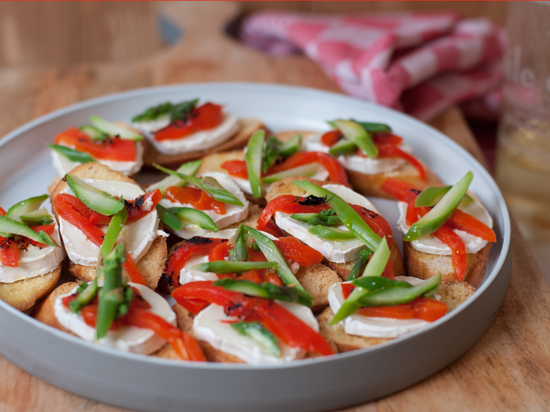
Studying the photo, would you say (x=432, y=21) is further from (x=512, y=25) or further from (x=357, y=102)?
(x=357, y=102)

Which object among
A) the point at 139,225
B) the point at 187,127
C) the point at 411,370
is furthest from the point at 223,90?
the point at 411,370

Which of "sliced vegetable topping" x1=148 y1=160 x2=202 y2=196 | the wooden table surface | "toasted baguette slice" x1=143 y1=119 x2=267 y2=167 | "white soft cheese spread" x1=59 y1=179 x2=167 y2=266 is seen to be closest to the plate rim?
the wooden table surface

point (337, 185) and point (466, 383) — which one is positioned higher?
point (337, 185)

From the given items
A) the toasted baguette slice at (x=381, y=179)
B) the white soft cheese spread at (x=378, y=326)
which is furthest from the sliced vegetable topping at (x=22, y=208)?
the toasted baguette slice at (x=381, y=179)

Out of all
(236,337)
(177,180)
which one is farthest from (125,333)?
(177,180)

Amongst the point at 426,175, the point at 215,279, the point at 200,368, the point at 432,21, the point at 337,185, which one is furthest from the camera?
the point at 432,21

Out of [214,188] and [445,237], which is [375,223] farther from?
[214,188]

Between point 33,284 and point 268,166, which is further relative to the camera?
point 268,166
